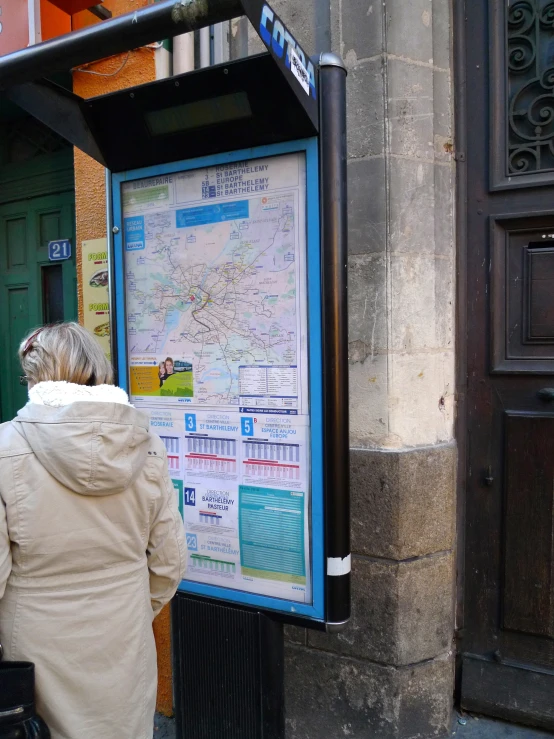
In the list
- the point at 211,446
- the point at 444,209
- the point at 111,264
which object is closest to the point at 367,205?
the point at 444,209

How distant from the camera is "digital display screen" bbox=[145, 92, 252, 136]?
2.12 meters

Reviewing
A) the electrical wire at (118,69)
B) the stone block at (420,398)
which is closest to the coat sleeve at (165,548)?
the stone block at (420,398)

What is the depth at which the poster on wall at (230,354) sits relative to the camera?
221 cm

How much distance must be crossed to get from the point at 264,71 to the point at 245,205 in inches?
18.8

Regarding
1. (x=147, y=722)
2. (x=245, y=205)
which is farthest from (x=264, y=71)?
(x=147, y=722)

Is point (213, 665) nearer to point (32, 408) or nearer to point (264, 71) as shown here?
point (32, 408)

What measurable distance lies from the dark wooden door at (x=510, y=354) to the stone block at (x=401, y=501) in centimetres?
23

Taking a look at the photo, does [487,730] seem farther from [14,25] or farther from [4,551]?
[14,25]

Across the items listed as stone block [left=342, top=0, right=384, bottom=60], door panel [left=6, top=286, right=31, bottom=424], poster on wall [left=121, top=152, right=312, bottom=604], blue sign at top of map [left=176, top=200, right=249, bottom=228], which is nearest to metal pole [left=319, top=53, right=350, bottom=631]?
poster on wall [left=121, top=152, right=312, bottom=604]

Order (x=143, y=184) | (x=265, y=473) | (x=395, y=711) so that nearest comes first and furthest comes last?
1. (x=265, y=473)
2. (x=143, y=184)
3. (x=395, y=711)

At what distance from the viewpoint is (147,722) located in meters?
1.93

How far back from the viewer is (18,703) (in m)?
1.62

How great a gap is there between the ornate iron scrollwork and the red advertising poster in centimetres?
249

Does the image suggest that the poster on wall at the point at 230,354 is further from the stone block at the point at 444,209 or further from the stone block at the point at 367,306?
the stone block at the point at 444,209
